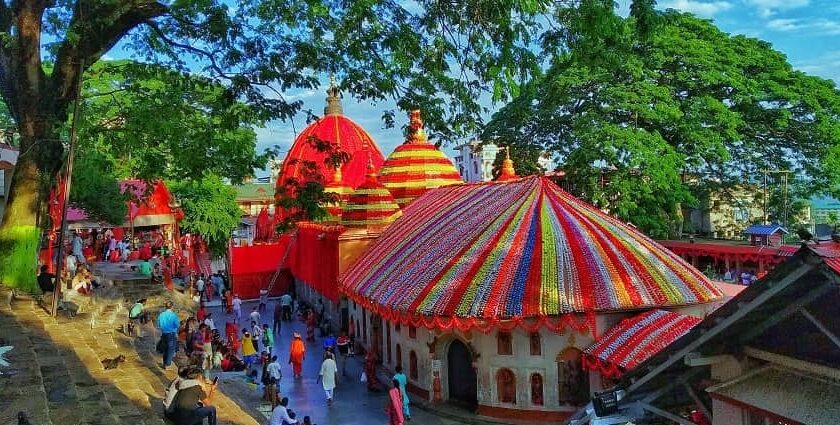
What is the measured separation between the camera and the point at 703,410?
453cm

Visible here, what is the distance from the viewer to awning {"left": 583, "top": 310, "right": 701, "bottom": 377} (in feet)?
36.0

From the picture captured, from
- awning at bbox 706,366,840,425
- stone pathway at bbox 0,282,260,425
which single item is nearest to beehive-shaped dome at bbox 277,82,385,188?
stone pathway at bbox 0,282,260,425

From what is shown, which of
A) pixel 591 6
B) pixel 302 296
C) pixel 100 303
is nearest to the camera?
pixel 591 6

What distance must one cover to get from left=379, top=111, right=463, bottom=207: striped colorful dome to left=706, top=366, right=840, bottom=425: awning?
73.1ft

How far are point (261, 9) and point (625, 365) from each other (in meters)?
7.44

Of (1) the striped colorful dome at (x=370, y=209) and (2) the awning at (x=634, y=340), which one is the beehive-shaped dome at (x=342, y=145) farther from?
(2) the awning at (x=634, y=340)

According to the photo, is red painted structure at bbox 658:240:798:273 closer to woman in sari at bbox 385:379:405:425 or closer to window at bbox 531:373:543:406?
window at bbox 531:373:543:406

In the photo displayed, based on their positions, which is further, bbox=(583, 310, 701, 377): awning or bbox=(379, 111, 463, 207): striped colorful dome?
bbox=(379, 111, 463, 207): striped colorful dome

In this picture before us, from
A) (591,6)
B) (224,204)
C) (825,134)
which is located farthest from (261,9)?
(224,204)

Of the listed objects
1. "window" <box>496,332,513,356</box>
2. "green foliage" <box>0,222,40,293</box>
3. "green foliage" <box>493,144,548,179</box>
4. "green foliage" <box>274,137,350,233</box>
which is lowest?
"window" <box>496,332,513,356</box>

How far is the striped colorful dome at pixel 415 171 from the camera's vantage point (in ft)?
87.2

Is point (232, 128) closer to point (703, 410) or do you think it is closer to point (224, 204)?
point (703, 410)

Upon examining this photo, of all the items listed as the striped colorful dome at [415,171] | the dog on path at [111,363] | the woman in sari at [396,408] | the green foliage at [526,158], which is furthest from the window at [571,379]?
the green foliage at [526,158]

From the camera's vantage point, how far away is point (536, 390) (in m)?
12.8
